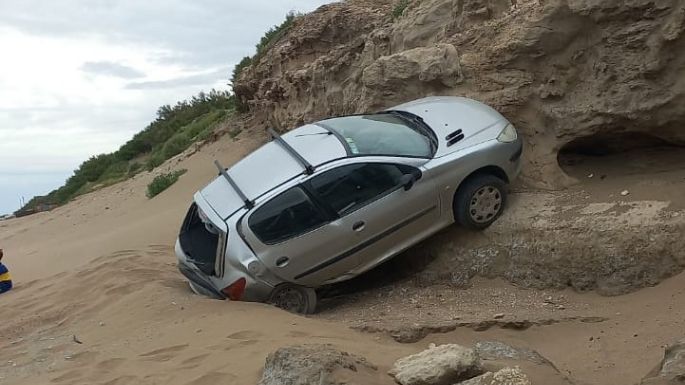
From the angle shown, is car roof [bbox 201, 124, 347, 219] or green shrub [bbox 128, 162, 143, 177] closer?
car roof [bbox 201, 124, 347, 219]

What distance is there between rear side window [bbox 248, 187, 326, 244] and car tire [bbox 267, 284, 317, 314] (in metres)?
0.53

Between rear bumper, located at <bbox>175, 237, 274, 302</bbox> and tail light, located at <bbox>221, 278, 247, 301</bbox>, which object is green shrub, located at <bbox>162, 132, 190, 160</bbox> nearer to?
rear bumper, located at <bbox>175, 237, 274, 302</bbox>

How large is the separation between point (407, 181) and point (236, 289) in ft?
6.14

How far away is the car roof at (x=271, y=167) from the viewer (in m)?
7.45

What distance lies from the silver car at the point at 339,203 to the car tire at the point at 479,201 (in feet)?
0.03

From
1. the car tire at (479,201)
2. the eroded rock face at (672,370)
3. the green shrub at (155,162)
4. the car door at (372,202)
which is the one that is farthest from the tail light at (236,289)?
the green shrub at (155,162)

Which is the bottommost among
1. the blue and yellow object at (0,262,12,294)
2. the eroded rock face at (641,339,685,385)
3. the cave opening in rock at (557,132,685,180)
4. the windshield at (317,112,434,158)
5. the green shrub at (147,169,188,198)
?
the cave opening in rock at (557,132,685,180)

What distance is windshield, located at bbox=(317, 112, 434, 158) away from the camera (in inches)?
298

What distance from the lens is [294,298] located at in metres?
7.50

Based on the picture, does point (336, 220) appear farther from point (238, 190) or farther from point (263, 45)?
point (263, 45)

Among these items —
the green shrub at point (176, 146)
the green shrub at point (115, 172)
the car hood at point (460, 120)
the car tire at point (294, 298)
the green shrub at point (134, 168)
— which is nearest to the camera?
the car tire at point (294, 298)

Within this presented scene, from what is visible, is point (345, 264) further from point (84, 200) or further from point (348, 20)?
point (84, 200)

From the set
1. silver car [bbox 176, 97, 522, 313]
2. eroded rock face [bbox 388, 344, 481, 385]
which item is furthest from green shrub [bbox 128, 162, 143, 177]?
eroded rock face [bbox 388, 344, 481, 385]

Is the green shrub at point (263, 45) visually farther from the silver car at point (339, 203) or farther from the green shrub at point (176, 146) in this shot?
the silver car at point (339, 203)
